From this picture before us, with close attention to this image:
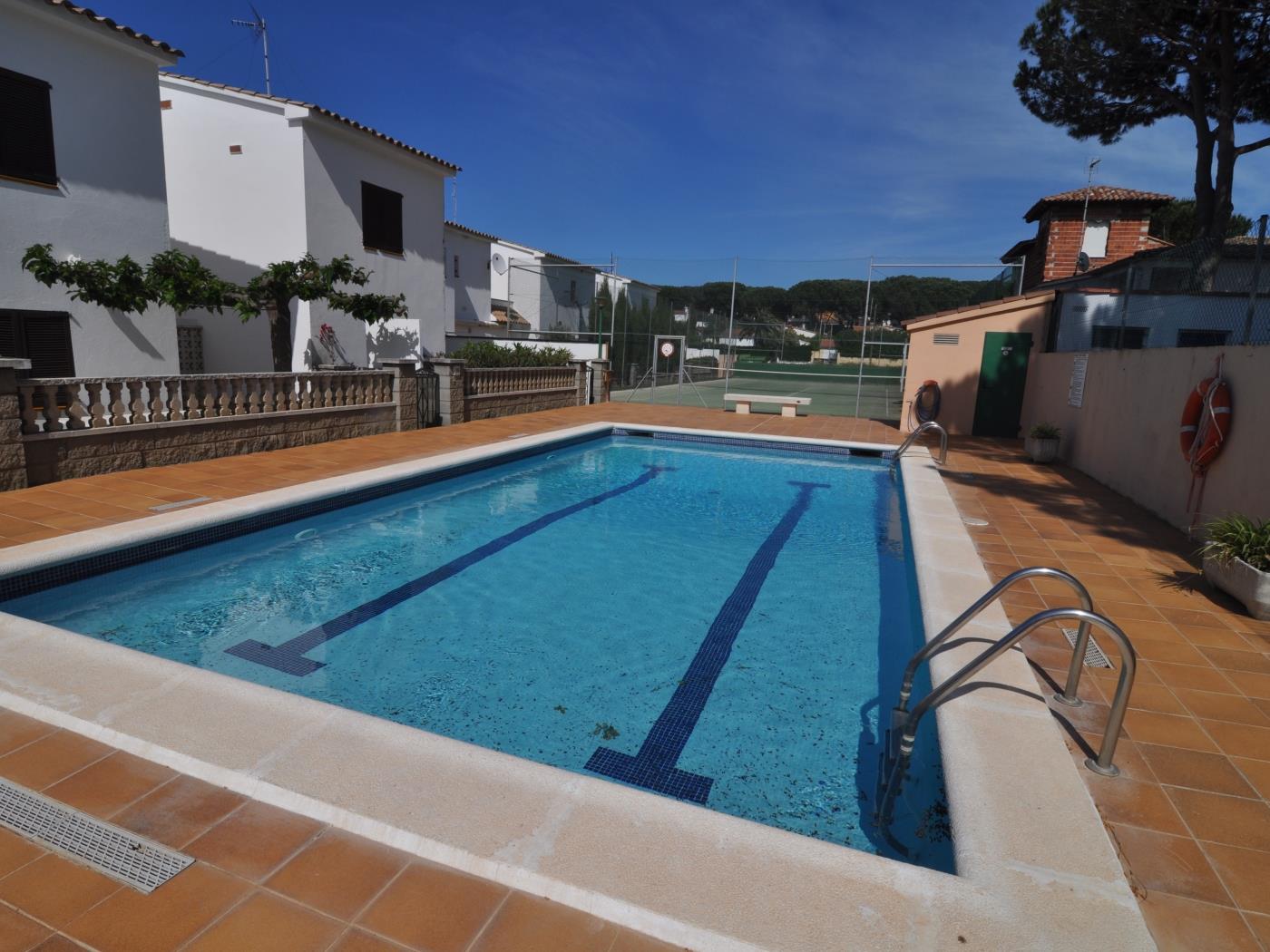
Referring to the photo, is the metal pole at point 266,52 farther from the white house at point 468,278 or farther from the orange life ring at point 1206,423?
the orange life ring at point 1206,423

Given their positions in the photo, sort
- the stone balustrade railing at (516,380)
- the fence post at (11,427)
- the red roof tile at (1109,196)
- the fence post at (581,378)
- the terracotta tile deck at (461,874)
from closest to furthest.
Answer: the terracotta tile deck at (461,874)
the fence post at (11,427)
the stone balustrade railing at (516,380)
the fence post at (581,378)
the red roof tile at (1109,196)

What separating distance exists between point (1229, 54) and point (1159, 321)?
24.9 feet

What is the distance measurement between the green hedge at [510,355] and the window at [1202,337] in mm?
11736

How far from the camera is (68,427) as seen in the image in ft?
22.6

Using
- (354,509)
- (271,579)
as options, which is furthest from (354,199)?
(271,579)

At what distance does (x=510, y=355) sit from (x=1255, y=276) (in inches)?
519

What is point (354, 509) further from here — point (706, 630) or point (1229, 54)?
point (1229, 54)

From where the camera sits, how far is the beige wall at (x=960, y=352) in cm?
1353

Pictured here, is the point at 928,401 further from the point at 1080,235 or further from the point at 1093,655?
the point at 1080,235

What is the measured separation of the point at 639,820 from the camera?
89.9 inches

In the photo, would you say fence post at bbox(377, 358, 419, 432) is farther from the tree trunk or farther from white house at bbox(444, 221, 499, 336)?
white house at bbox(444, 221, 499, 336)

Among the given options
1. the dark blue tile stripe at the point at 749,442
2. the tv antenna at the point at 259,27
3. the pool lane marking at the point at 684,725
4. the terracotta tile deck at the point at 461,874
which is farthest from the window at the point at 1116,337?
the tv antenna at the point at 259,27

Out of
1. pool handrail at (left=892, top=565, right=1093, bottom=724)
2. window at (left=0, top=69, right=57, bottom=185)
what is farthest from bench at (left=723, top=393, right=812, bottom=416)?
pool handrail at (left=892, top=565, right=1093, bottom=724)

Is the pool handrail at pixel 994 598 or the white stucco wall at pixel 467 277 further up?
the white stucco wall at pixel 467 277
